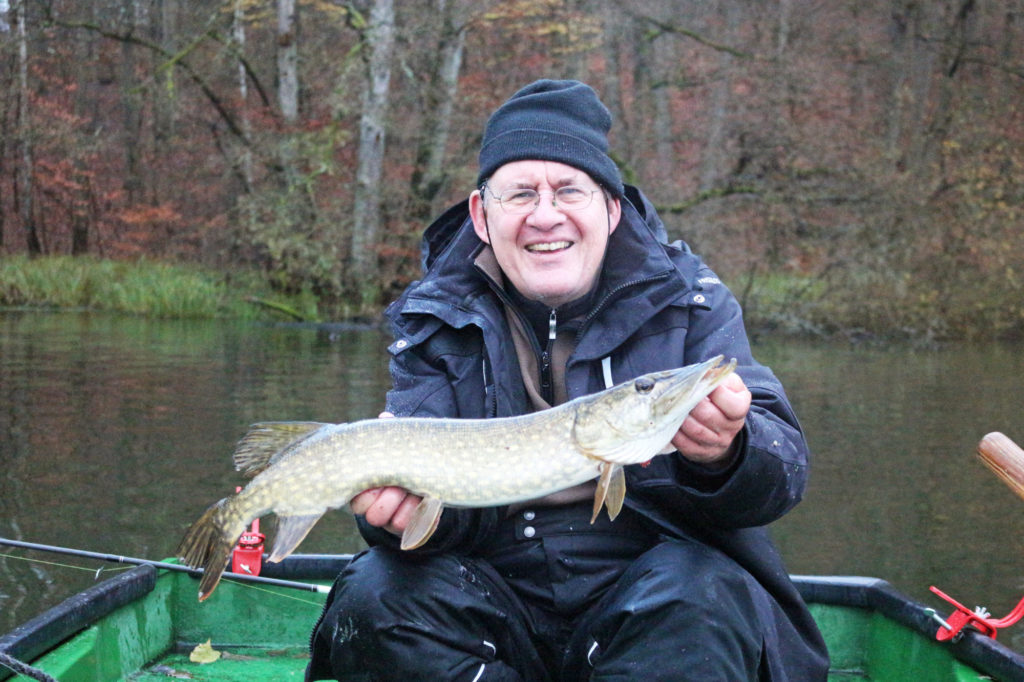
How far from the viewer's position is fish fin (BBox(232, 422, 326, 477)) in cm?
242

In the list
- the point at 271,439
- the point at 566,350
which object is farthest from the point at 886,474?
the point at 271,439

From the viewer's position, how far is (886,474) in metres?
7.89

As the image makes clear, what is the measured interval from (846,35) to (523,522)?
639 inches

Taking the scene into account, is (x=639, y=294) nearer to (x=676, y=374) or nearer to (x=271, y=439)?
(x=676, y=374)

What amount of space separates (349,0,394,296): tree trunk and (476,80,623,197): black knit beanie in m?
14.1

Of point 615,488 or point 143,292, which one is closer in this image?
point 615,488

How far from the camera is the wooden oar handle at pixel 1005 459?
2.58m

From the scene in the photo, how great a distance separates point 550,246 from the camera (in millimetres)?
2609

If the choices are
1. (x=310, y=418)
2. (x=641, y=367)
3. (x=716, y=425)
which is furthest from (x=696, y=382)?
(x=310, y=418)

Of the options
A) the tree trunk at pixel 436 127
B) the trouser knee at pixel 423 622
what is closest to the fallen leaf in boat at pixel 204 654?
the trouser knee at pixel 423 622

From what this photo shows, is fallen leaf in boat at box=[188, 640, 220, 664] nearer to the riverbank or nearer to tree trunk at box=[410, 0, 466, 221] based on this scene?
the riverbank

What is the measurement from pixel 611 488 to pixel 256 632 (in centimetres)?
205

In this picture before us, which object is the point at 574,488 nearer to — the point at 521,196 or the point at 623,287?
the point at 623,287

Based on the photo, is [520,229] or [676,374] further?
[520,229]
